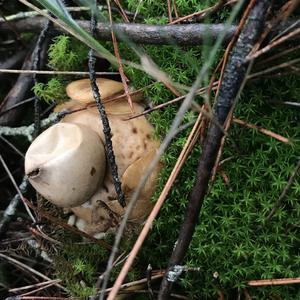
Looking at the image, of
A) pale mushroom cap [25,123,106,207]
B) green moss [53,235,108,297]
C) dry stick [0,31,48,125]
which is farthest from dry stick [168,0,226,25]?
green moss [53,235,108,297]

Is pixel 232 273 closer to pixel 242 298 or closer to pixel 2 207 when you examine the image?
pixel 242 298

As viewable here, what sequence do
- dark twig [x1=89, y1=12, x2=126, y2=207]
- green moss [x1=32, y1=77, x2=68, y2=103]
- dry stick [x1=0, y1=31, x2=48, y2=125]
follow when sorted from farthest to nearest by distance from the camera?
1. dry stick [x1=0, y1=31, x2=48, y2=125]
2. green moss [x1=32, y1=77, x2=68, y2=103]
3. dark twig [x1=89, y1=12, x2=126, y2=207]

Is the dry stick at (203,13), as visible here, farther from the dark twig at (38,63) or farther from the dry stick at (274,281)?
the dry stick at (274,281)

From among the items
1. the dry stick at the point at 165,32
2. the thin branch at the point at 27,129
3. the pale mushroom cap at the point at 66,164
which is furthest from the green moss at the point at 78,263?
the dry stick at the point at 165,32

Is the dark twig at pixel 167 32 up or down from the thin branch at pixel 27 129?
up

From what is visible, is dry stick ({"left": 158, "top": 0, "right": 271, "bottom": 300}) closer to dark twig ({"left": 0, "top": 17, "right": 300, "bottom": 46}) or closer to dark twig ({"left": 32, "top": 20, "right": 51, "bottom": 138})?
dark twig ({"left": 0, "top": 17, "right": 300, "bottom": 46})

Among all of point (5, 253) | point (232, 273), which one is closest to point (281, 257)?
point (232, 273)

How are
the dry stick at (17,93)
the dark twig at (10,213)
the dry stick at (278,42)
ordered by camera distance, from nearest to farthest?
the dry stick at (278,42)
the dark twig at (10,213)
the dry stick at (17,93)

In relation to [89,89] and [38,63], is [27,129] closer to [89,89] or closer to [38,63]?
[38,63]
